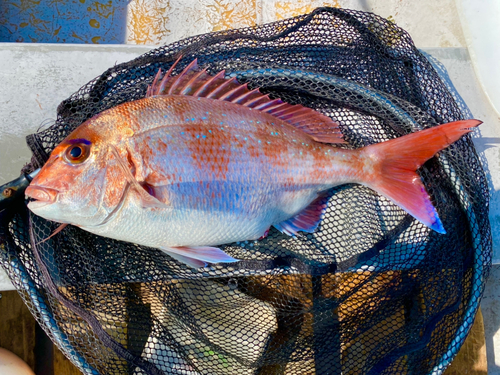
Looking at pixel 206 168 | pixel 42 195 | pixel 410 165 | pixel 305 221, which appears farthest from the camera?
pixel 305 221

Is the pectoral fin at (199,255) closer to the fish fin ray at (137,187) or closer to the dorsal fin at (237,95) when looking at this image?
the fish fin ray at (137,187)

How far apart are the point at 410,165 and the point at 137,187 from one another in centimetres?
136

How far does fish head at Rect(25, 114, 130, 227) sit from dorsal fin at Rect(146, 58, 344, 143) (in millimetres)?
406

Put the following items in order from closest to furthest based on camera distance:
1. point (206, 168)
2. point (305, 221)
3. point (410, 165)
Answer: point (206, 168), point (410, 165), point (305, 221)

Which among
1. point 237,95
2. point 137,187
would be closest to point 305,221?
point 237,95

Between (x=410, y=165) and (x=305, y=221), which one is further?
(x=305, y=221)

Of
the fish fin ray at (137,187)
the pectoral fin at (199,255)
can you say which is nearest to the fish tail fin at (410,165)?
the pectoral fin at (199,255)

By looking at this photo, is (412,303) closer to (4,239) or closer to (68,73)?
(4,239)

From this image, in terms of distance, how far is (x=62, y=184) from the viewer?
57.6 inches

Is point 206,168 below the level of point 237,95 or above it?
below

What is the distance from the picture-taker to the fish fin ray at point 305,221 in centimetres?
186

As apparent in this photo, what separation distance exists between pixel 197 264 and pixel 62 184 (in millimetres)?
737

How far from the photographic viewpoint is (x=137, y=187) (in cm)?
145

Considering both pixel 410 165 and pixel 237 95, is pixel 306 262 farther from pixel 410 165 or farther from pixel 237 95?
pixel 237 95
